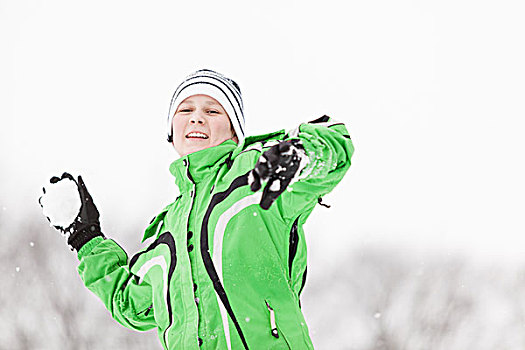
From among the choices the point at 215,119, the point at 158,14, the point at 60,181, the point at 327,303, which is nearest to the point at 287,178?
the point at 215,119

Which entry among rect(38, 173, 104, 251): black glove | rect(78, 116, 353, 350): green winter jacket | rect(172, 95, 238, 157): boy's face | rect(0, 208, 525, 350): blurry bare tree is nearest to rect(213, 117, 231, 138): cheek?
rect(172, 95, 238, 157): boy's face

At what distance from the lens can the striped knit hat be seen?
1.25 metres

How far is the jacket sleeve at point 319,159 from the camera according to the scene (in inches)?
33.6

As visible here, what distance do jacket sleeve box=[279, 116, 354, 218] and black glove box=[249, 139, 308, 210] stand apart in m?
0.05

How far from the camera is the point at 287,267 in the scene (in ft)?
3.42

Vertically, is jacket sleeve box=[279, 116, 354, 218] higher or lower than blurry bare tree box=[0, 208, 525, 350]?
higher

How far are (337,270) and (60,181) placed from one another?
8.12ft

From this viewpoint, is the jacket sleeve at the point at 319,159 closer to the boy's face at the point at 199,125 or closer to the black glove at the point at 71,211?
the boy's face at the point at 199,125

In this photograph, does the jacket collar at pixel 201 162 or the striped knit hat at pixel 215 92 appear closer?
the jacket collar at pixel 201 162

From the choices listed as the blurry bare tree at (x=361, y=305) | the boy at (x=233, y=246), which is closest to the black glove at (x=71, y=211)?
the boy at (x=233, y=246)

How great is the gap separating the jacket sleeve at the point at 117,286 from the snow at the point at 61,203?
0.32 ft

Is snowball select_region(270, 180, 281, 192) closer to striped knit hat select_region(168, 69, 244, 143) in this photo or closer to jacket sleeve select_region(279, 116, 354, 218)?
jacket sleeve select_region(279, 116, 354, 218)

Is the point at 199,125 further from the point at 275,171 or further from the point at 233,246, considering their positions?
the point at 275,171

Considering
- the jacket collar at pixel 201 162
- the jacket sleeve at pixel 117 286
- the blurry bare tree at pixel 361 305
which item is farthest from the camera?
the blurry bare tree at pixel 361 305
